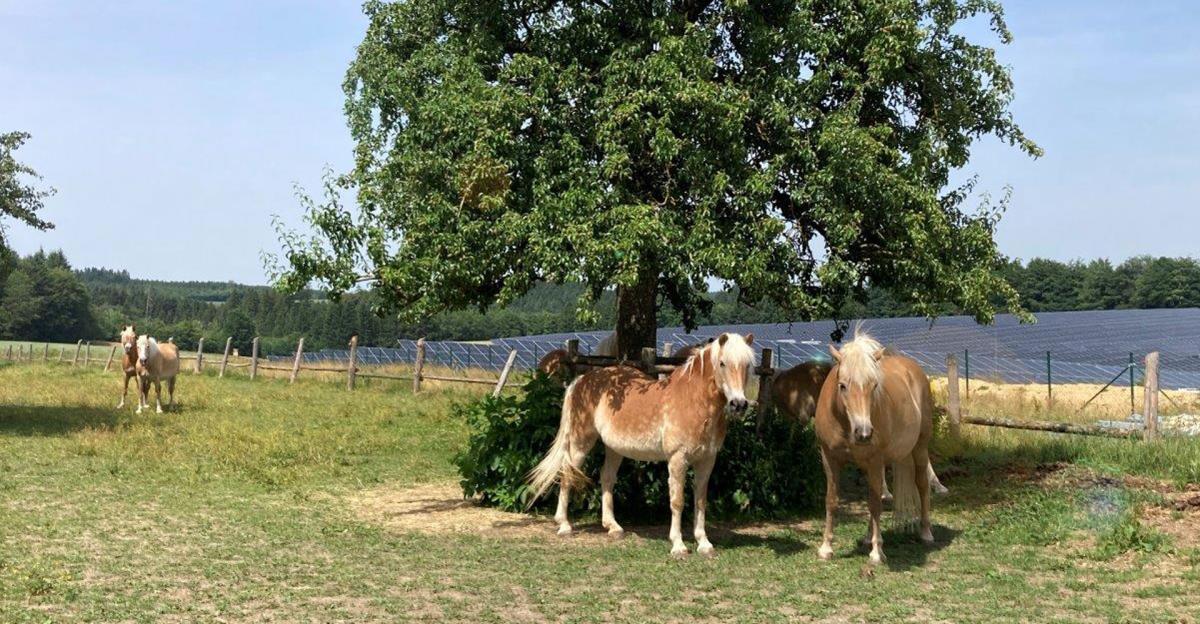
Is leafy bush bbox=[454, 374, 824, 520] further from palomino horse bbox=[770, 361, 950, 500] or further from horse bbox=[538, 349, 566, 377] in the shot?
palomino horse bbox=[770, 361, 950, 500]

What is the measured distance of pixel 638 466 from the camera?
11.2 meters

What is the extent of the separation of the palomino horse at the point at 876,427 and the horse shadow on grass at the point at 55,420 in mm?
14639

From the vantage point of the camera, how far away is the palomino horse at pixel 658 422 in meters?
9.32

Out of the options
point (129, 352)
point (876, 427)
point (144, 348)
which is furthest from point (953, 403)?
point (129, 352)

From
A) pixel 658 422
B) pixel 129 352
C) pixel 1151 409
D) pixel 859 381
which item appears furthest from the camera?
pixel 129 352

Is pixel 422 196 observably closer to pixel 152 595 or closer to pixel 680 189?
pixel 680 189

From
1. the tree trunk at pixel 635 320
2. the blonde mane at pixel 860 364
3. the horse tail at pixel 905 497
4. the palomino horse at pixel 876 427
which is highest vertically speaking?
the tree trunk at pixel 635 320

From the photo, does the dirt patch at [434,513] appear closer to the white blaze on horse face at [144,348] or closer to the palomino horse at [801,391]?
the palomino horse at [801,391]

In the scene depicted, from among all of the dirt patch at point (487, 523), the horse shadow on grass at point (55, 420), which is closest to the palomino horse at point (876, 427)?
the dirt patch at point (487, 523)

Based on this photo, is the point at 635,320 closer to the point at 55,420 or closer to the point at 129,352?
the point at 55,420

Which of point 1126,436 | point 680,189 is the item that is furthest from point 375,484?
point 1126,436

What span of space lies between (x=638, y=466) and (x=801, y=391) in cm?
269

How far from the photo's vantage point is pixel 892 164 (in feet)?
37.4

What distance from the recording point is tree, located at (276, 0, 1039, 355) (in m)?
10.7
